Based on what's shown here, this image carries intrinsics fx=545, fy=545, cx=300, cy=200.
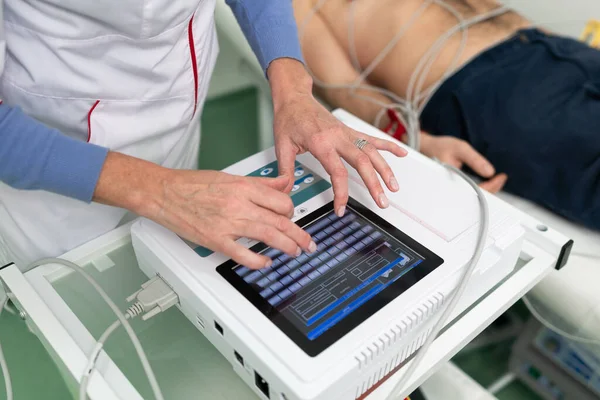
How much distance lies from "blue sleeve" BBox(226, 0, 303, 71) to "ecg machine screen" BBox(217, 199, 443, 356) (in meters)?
0.36

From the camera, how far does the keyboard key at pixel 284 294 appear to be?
70 centimetres

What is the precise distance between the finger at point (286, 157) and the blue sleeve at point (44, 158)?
27 cm

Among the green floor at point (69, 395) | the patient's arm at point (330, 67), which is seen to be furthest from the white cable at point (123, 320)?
the patient's arm at point (330, 67)

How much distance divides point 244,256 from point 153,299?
160 mm

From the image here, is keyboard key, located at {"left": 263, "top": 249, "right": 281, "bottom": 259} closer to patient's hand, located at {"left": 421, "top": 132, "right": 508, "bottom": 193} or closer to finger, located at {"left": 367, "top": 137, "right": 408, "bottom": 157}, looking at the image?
finger, located at {"left": 367, "top": 137, "right": 408, "bottom": 157}

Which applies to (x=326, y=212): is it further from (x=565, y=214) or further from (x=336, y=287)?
(x=565, y=214)

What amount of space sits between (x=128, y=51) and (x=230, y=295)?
42 cm

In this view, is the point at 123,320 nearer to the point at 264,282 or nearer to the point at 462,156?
the point at 264,282

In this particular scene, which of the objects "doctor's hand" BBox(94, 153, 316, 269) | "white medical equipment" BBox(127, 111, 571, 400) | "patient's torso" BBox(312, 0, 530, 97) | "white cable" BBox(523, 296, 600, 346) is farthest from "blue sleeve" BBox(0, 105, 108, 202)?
"patient's torso" BBox(312, 0, 530, 97)

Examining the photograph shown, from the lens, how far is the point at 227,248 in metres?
0.70

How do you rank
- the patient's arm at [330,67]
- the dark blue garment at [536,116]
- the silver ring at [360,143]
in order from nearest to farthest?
1. the silver ring at [360,143]
2. the dark blue garment at [536,116]
3. the patient's arm at [330,67]

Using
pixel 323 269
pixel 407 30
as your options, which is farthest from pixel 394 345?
pixel 407 30

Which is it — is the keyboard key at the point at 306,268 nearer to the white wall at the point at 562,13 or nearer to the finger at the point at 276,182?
the finger at the point at 276,182

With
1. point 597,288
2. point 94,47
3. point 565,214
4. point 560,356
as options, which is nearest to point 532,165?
point 565,214
